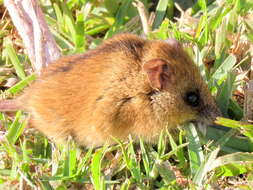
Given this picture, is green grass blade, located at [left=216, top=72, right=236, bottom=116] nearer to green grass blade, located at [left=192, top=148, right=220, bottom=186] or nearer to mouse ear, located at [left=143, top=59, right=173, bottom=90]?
mouse ear, located at [left=143, top=59, right=173, bottom=90]

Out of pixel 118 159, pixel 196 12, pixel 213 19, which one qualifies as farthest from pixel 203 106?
pixel 196 12

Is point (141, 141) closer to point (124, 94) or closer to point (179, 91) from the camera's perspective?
point (124, 94)

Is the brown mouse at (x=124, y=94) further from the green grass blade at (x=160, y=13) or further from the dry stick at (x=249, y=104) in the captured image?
the green grass blade at (x=160, y=13)

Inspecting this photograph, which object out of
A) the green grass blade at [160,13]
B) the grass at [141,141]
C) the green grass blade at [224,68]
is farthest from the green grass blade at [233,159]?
the green grass blade at [160,13]

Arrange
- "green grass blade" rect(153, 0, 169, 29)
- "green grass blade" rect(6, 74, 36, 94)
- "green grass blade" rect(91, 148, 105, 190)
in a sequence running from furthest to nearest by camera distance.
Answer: "green grass blade" rect(153, 0, 169, 29) → "green grass blade" rect(6, 74, 36, 94) → "green grass blade" rect(91, 148, 105, 190)

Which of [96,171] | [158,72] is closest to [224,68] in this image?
[158,72]

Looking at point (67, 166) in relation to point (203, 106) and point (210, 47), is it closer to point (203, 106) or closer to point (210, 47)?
point (203, 106)

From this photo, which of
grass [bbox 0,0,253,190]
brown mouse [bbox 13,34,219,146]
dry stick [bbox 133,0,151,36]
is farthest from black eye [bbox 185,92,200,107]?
dry stick [bbox 133,0,151,36]
